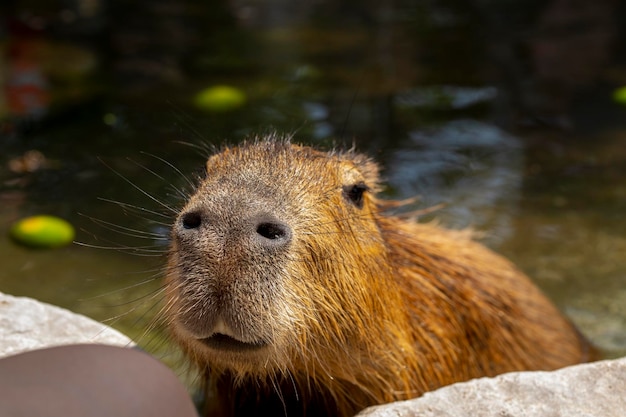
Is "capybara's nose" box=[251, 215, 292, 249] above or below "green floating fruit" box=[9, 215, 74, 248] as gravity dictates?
below

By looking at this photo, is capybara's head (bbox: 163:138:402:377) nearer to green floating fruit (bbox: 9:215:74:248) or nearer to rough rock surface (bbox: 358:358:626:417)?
rough rock surface (bbox: 358:358:626:417)

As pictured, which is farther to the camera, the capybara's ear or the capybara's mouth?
the capybara's ear

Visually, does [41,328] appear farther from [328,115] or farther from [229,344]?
[328,115]

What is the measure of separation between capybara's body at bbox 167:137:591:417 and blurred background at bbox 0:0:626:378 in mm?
789

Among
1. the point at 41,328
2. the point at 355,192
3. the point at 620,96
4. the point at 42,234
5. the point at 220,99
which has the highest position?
the point at 620,96

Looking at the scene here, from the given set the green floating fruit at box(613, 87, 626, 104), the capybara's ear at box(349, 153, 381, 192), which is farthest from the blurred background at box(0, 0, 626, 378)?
the capybara's ear at box(349, 153, 381, 192)

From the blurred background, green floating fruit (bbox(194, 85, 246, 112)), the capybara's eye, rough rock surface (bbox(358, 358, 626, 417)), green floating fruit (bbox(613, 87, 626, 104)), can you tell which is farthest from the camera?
green floating fruit (bbox(194, 85, 246, 112))

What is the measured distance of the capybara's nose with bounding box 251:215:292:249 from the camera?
7.84 feet

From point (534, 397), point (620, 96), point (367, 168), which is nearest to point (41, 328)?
point (367, 168)

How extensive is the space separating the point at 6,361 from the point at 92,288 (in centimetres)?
298

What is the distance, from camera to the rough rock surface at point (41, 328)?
2836 millimetres

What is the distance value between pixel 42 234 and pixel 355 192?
2.37m

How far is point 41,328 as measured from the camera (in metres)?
2.94

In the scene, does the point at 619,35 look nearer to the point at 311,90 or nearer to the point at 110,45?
the point at 311,90
